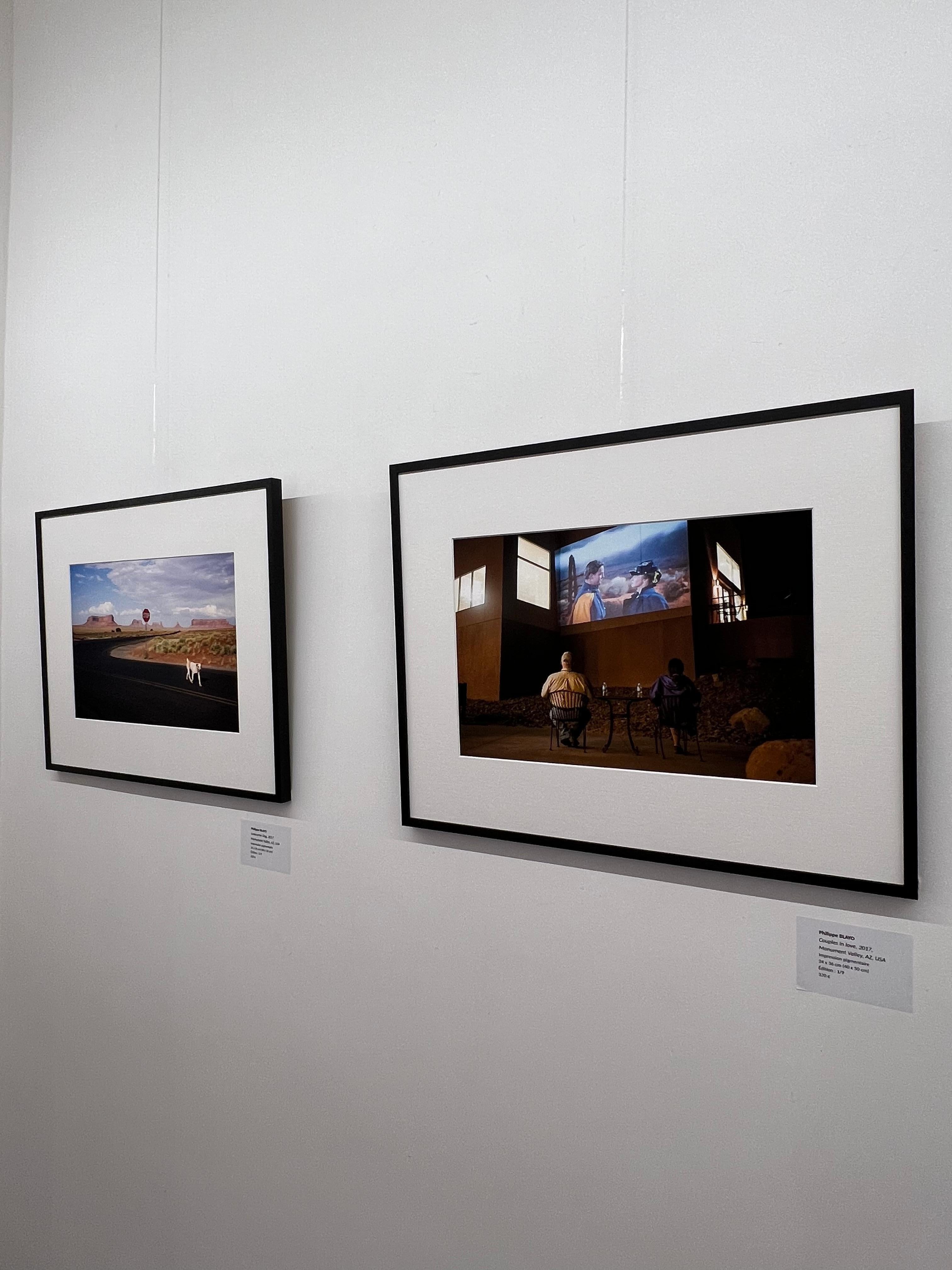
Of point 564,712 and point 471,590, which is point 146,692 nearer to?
point 471,590

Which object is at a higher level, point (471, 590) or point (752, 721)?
point (471, 590)

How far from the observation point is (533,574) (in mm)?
1135

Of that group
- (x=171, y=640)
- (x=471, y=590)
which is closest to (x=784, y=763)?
(x=471, y=590)

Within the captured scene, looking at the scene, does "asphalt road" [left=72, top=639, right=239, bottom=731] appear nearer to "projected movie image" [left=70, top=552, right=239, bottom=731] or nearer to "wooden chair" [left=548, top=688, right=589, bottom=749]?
"projected movie image" [left=70, top=552, right=239, bottom=731]

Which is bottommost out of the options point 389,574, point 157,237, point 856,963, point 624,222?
point 856,963

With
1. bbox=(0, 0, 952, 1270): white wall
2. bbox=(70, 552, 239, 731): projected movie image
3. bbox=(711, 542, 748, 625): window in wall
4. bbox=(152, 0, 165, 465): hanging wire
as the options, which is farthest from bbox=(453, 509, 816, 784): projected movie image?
bbox=(152, 0, 165, 465): hanging wire

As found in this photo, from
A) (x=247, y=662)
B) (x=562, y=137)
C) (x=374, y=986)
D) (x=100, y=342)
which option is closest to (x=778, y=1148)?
(x=374, y=986)

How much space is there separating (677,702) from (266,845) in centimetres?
78

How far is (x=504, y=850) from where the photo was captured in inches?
47.2

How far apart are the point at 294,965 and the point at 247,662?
50 cm

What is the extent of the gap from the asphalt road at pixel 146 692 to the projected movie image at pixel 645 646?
1.61ft

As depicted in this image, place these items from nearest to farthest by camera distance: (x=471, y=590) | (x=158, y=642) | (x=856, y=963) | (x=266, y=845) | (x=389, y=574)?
(x=856, y=963), (x=471, y=590), (x=389, y=574), (x=266, y=845), (x=158, y=642)

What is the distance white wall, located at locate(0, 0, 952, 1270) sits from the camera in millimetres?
966

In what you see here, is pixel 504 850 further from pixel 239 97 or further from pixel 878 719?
pixel 239 97
